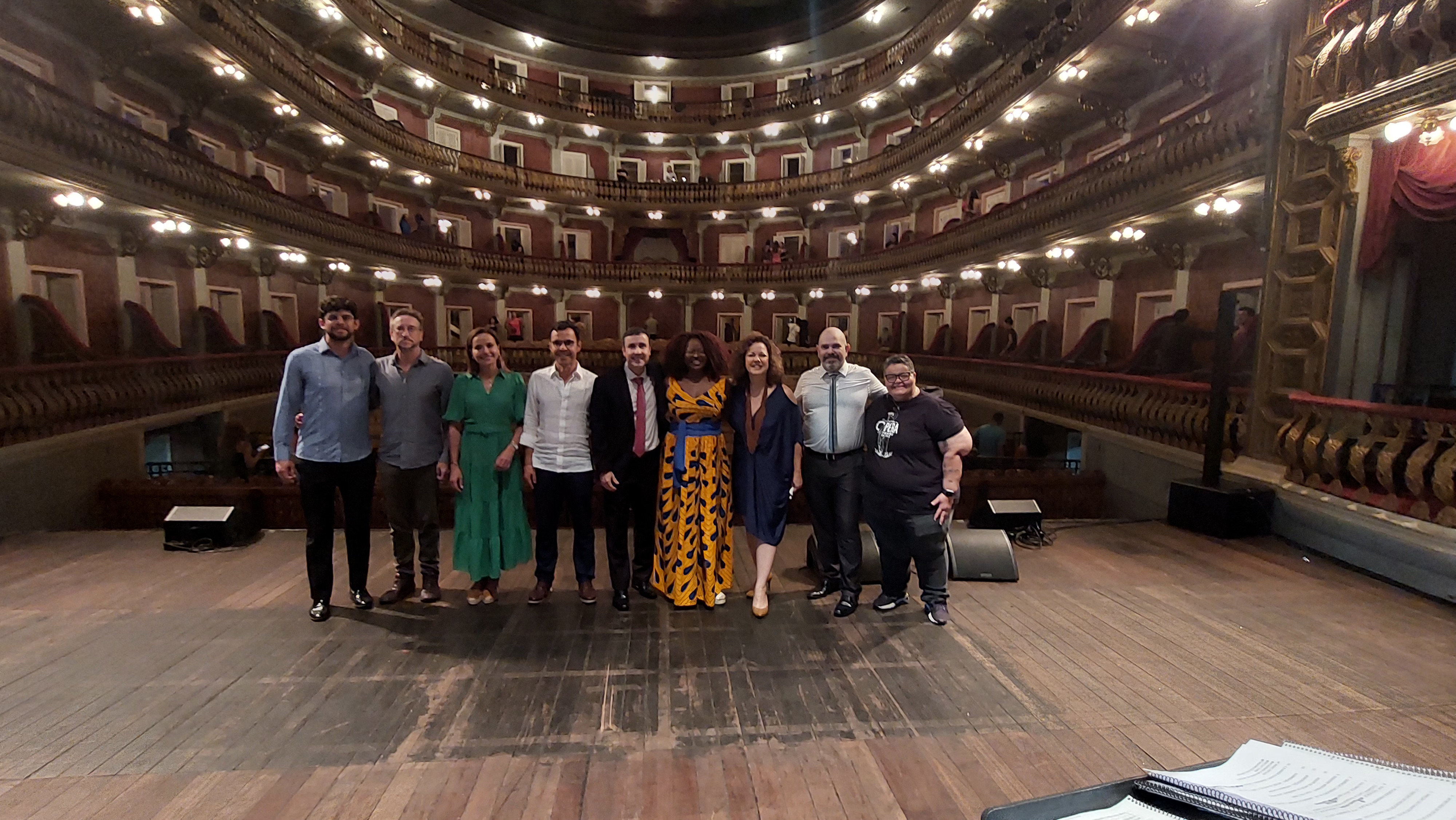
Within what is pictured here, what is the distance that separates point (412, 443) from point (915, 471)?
3.10 m

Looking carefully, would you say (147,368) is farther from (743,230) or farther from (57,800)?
(743,230)

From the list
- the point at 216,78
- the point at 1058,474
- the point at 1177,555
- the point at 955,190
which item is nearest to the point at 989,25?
the point at 955,190

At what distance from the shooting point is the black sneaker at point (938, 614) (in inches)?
150

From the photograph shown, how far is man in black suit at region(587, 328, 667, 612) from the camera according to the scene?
3.76 meters

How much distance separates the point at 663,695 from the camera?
116 inches

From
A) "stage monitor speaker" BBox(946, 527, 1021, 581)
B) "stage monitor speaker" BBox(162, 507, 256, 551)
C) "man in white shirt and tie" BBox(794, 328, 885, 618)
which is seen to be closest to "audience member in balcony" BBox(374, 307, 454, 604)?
"stage monitor speaker" BBox(162, 507, 256, 551)

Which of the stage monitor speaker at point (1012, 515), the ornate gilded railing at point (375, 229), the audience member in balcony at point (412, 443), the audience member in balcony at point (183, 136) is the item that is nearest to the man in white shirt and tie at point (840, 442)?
the stage monitor speaker at point (1012, 515)

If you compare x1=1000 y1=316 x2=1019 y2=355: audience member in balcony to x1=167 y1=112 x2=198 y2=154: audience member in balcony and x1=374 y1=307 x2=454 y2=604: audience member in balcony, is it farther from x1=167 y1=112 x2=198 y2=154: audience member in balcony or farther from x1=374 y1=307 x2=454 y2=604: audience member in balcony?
x1=167 y1=112 x2=198 y2=154: audience member in balcony

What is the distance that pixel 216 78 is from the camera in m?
11.7

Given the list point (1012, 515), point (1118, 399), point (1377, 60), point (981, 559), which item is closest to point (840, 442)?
point (981, 559)

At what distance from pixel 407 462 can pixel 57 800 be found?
1977 millimetres

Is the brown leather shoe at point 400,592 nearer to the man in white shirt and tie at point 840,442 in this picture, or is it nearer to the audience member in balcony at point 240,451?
the man in white shirt and tie at point 840,442

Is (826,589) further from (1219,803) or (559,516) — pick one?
(1219,803)

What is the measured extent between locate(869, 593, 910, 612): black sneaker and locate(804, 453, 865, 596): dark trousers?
0.16 meters
